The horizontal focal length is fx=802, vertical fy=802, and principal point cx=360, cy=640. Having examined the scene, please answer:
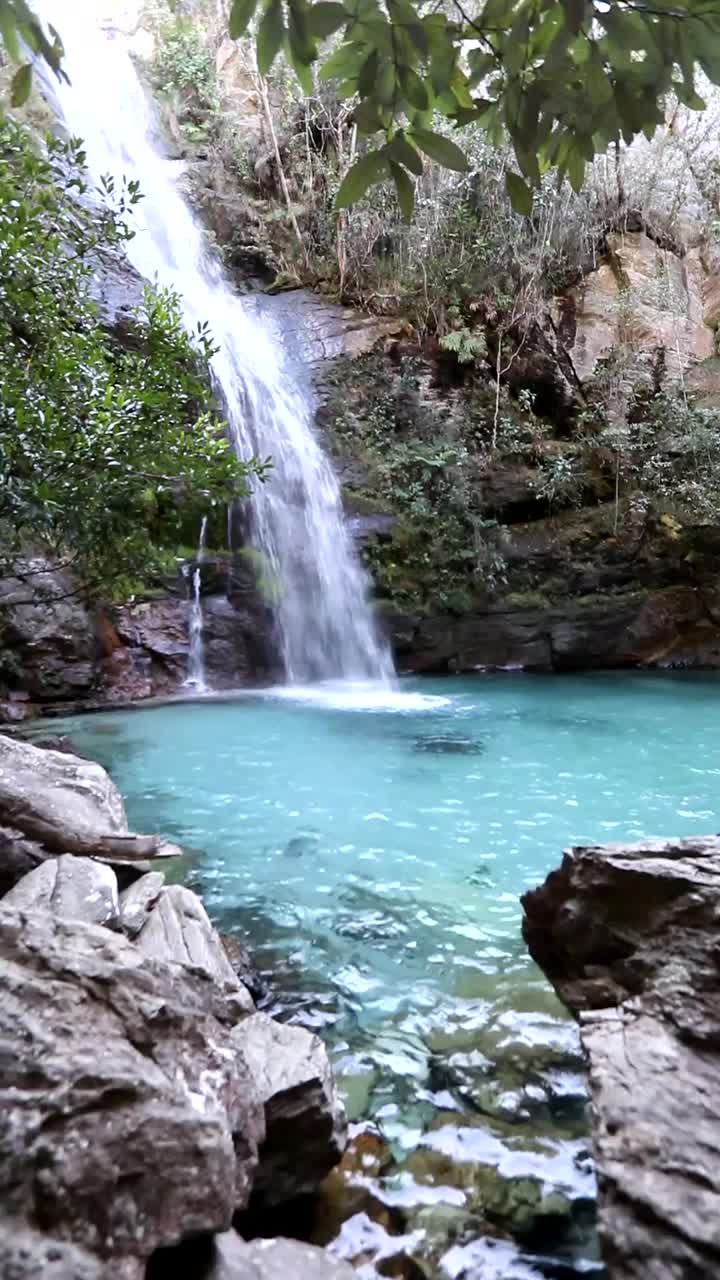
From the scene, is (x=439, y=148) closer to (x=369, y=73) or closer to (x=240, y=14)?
(x=369, y=73)

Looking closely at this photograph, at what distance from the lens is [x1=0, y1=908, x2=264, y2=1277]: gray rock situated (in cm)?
151

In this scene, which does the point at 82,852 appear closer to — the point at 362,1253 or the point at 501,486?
the point at 362,1253

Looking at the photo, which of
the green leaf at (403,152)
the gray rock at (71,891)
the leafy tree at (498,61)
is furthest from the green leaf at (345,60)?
the gray rock at (71,891)

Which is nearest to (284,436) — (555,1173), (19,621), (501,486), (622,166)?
(501,486)

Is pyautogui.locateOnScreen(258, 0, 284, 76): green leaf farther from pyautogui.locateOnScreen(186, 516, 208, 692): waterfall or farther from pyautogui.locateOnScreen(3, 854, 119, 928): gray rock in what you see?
pyautogui.locateOnScreen(186, 516, 208, 692): waterfall

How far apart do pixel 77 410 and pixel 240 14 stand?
427 centimetres

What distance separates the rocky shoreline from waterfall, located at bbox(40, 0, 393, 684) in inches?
397

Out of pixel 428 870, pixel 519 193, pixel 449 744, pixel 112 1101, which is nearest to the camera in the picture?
pixel 519 193

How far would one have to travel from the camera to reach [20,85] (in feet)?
4.78

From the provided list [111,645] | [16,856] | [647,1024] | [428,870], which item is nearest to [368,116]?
[647,1024]

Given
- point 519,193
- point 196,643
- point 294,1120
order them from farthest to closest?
point 196,643
point 294,1120
point 519,193

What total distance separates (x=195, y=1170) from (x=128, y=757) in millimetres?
6353

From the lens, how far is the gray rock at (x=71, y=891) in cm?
313

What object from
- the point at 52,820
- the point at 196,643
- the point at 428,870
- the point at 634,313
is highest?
the point at 634,313
